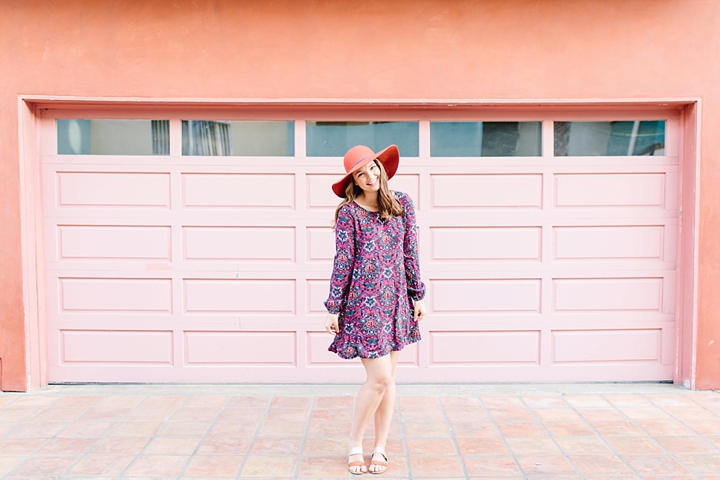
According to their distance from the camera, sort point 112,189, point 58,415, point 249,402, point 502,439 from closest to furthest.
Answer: point 502,439 → point 58,415 → point 249,402 → point 112,189

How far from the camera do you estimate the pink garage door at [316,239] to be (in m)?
4.45

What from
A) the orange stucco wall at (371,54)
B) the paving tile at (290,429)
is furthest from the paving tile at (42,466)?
the orange stucco wall at (371,54)

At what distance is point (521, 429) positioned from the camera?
3646 mm

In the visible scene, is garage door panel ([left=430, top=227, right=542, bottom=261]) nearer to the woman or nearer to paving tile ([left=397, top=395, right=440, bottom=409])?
paving tile ([left=397, top=395, right=440, bottom=409])

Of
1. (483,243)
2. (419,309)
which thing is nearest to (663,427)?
(483,243)

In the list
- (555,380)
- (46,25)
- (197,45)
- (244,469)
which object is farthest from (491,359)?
(46,25)

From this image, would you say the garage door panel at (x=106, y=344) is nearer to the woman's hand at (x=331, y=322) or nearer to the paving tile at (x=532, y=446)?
the woman's hand at (x=331, y=322)

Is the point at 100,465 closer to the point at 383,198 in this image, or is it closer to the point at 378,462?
the point at 378,462

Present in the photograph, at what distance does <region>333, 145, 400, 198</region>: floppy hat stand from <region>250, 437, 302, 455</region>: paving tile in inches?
60.9

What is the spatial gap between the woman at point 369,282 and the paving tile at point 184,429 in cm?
112

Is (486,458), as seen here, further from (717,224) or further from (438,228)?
(717,224)

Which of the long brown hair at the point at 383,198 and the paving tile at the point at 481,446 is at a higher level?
the long brown hair at the point at 383,198

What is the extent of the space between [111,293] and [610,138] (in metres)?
4.12

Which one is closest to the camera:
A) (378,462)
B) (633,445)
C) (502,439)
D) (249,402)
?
(378,462)
